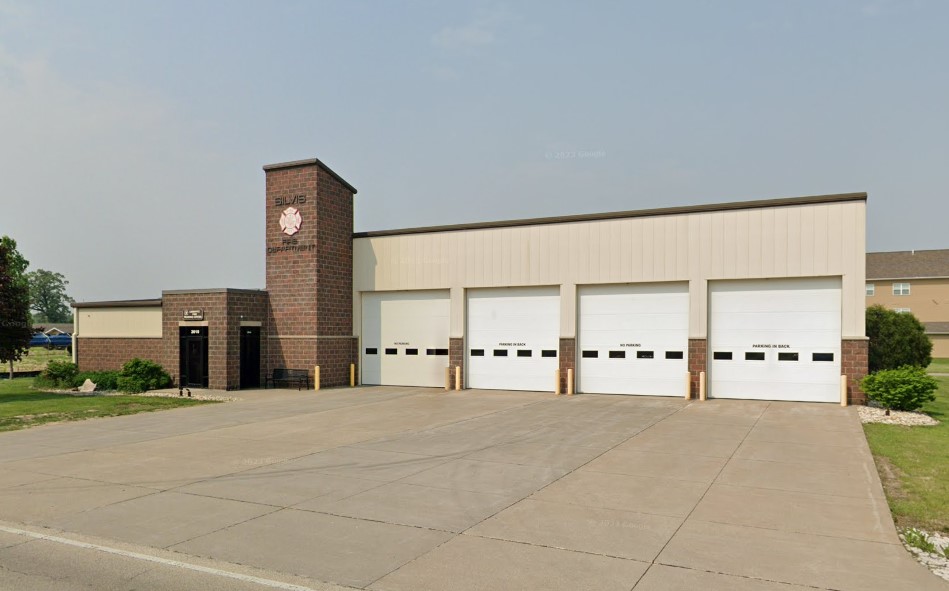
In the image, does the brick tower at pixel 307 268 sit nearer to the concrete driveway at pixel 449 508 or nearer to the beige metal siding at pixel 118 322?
the beige metal siding at pixel 118 322

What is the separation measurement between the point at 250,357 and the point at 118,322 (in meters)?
6.32

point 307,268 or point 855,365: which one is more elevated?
point 307,268

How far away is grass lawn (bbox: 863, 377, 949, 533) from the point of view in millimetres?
8530

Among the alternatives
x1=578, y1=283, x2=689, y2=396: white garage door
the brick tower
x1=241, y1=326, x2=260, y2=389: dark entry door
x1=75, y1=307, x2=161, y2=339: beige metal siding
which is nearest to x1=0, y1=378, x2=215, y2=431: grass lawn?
x1=75, y1=307, x2=161, y2=339: beige metal siding

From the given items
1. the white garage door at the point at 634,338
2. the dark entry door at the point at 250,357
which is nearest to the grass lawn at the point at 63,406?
the dark entry door at the point at 250,357

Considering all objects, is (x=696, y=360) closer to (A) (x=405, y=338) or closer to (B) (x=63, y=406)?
(A) (x=405, y=338)

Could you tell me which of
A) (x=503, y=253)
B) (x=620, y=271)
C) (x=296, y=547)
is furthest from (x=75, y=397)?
(x=296, y=547)

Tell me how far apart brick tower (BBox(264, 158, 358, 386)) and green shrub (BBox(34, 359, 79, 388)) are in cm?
798

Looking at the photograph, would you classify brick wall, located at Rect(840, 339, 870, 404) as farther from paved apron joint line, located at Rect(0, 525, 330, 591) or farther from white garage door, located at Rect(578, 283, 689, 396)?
paved apron joint line, located at Rect(0, 525, 330, 591)

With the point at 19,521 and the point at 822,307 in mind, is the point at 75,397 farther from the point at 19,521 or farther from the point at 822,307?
the point at 822,307

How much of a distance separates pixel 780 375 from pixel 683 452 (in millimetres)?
10458

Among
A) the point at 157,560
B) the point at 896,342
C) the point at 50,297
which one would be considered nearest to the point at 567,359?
the point at 896,342

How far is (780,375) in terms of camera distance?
70.6ft

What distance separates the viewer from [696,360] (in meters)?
22.1
